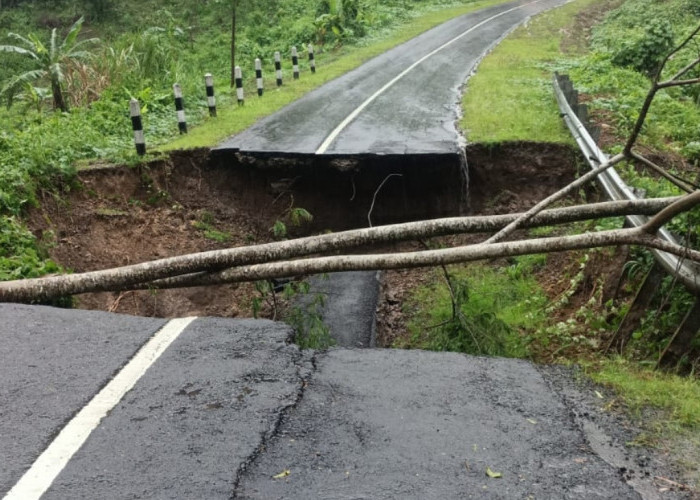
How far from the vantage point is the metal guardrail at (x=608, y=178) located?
17.1 feet

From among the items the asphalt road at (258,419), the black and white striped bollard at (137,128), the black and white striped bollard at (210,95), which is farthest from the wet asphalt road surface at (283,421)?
the black and white striped bollard at (210,95)

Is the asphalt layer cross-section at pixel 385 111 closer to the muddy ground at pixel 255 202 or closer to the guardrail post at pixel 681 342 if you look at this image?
the muddy ground at pixel 255 202

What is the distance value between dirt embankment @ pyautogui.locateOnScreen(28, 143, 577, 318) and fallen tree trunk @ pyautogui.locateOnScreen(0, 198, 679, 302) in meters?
3.43

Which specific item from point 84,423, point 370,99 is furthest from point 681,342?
point 370,99

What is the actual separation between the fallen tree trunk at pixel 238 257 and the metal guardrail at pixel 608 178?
476 mm

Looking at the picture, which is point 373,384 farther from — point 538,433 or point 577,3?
point 577,3

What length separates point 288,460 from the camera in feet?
11.5

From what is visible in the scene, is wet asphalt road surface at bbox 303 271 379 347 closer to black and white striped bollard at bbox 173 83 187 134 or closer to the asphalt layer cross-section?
the asphalt layer cross-section

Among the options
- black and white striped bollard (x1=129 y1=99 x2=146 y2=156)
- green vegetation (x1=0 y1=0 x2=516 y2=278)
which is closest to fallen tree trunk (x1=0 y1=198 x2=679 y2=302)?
green vegetation (x1=0 y1=0 x2=516 y2=278)

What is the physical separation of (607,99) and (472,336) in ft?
27.3

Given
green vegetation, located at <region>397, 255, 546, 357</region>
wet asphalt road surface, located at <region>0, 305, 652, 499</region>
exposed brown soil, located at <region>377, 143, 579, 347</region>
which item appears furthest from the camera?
exposed brown soil, located at <region>377, 143, 579, 347</region>

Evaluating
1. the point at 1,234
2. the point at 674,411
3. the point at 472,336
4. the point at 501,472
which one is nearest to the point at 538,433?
the point at 501,472

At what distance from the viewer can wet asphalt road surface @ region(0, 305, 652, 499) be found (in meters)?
3.34

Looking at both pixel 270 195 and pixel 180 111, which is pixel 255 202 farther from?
pixel 180 111
